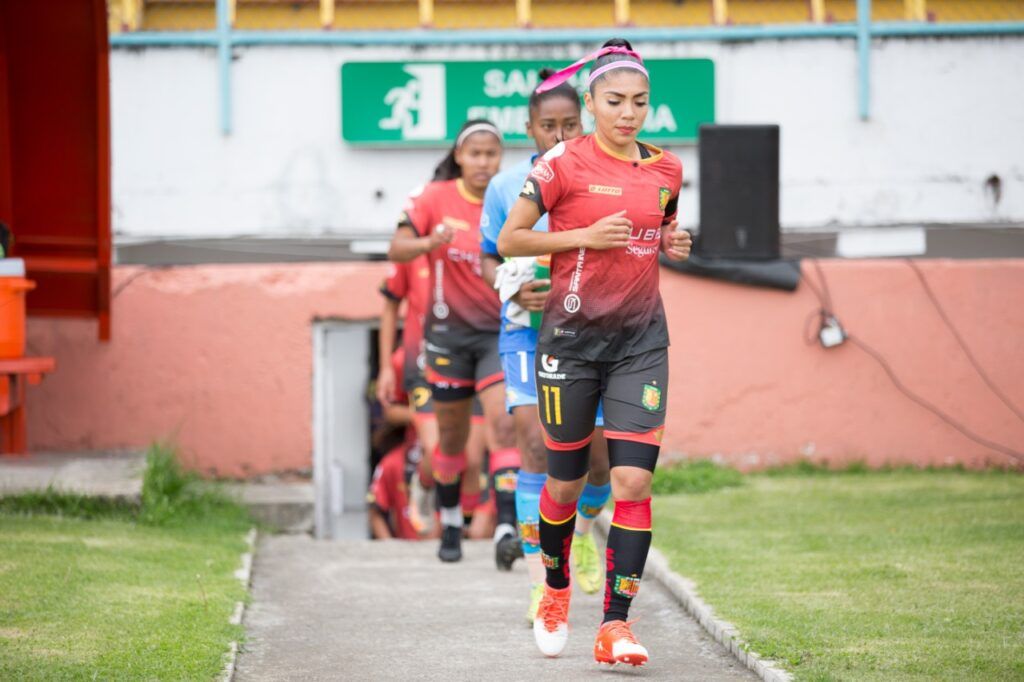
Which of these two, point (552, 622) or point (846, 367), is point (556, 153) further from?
point (846, 367)

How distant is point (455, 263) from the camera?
848cm

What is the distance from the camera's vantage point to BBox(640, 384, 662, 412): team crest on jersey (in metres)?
5.46

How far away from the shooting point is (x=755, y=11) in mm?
11531

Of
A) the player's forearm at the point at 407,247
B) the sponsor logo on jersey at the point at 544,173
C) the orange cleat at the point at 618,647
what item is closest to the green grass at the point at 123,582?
the orange cleat at the point at 618,647

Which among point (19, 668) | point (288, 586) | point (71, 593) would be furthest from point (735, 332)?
point (19, 668)

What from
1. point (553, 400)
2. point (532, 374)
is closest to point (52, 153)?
point (532, 374)

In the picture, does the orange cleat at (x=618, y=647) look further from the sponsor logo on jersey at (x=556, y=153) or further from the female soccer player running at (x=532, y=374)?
the sponsor logo on jersey at (x=556, y=153)

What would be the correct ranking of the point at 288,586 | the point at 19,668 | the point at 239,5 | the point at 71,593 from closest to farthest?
the point at 19,668, the point at 71,593, the point at 288,586, the point at 239,5

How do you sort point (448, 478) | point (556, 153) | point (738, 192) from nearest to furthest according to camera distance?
point (556, 153) < point (448, 478) < point (738, 192)

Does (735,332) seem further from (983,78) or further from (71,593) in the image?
(71,593)

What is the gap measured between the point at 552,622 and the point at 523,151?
20.7 feet

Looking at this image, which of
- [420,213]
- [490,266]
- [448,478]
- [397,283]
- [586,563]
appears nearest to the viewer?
[586,563]

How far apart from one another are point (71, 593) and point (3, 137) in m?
5.37

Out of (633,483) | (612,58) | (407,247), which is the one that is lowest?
(633,483)
